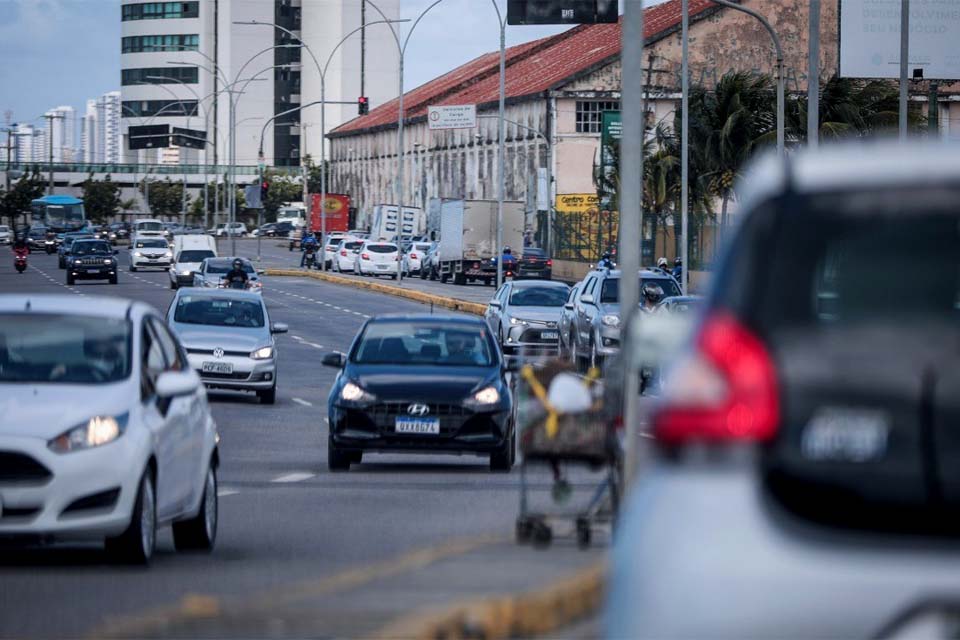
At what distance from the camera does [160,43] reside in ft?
571

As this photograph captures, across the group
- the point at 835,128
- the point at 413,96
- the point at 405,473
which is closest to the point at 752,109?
the point at 835,128

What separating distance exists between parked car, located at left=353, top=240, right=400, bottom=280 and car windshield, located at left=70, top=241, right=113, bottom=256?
559 inches

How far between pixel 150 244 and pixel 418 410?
73.2 metres

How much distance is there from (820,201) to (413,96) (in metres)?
128

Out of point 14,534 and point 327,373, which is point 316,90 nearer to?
point 327,373

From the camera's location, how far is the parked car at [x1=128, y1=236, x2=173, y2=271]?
3501 inches

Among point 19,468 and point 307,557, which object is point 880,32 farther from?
point 19,468

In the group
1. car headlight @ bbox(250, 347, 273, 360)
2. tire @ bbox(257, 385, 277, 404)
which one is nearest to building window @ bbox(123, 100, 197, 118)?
tire @ bbox(257, 385, 277, 404)

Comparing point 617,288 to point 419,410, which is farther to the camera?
point 617,288

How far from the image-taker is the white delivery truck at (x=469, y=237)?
79.0m

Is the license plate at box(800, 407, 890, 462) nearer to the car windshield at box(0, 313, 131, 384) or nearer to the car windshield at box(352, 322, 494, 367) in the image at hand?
the car windshield at box(0, 313, 131, 384)

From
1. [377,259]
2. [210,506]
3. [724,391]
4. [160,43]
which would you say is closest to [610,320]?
[210,506]

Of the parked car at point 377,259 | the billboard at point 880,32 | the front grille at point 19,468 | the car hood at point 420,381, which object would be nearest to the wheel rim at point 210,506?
the front grille at point 19,468

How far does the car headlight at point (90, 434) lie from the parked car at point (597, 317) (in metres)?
22.0
